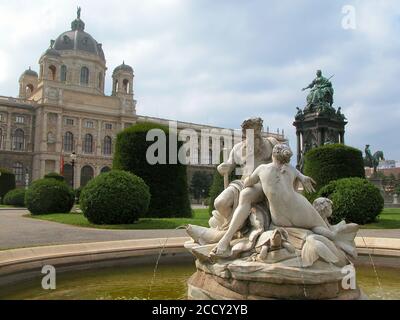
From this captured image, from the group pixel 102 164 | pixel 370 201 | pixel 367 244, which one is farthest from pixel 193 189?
pixel 367 244

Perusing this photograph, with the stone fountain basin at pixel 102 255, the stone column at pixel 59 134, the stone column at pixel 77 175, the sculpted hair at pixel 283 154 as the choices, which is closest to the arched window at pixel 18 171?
the stone column at pixel 59 134

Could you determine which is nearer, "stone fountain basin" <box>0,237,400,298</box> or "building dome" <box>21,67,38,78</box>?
"stone fountain basin" <box>0,237,400,298</box>

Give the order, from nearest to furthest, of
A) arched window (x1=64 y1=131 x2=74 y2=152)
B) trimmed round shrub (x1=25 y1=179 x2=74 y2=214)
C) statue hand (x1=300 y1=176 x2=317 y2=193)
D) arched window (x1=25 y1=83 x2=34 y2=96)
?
statue hand (x1=300 y1=176 x2=317 y2=193) → trimmed round shrub (x1=25 y1=179 x2=74 y2=214) → arched window (x1=64 y1=131 x2=74 y2=152) → arched window (x1=25 y1=83 x2=34 y2=96)

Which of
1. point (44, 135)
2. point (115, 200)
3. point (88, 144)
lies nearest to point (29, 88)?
point (44, 135)

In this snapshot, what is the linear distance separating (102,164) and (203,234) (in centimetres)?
6473

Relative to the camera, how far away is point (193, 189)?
6097cm

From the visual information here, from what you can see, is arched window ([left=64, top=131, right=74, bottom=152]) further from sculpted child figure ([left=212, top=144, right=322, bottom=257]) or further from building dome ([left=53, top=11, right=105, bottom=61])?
sculpted child figure ([left=212, top=144, right=322, bottom=257])

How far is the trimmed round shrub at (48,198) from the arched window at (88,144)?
46298mm

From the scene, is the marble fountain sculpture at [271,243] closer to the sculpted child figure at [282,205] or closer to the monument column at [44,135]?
the sculpted child figure at [282,205]

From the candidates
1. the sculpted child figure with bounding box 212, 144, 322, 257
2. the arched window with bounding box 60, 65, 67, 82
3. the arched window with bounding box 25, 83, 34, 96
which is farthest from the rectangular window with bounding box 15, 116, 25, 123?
the sculpted child figure with bounding box 212, 144, 322, 257

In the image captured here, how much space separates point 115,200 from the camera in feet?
44.7

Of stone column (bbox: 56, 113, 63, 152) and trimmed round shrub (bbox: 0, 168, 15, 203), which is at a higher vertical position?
stone column (bbox: 56, 113, 63, 152)

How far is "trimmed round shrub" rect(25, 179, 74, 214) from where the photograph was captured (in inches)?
786

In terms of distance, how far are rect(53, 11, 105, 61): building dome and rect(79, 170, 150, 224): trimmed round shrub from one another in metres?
64.5
